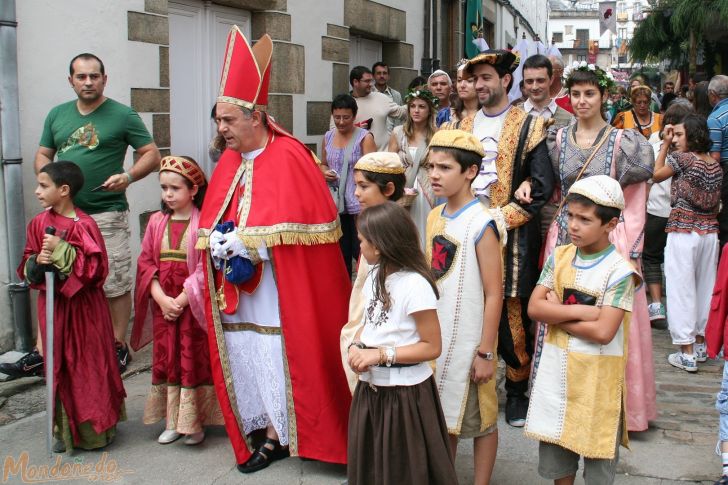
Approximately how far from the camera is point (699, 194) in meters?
5.94

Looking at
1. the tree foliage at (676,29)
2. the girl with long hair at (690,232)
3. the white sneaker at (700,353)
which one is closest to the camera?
the girl with long hair at (690,232)

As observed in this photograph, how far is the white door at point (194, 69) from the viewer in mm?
7312

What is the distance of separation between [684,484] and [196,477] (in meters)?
2.28

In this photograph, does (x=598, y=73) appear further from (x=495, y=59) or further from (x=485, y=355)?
(x=485, y=355)

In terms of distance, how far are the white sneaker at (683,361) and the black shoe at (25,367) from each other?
426 centimetres

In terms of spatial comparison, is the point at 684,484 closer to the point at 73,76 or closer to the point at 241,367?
the point at 241,367

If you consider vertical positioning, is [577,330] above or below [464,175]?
below

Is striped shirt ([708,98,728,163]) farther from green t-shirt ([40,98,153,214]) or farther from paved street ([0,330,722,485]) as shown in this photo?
green t-shirt ([40,98,153,214])

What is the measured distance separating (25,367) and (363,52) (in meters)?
6.68

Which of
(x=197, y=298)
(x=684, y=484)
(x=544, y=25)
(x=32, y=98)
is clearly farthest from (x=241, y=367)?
(x=544, y=25)

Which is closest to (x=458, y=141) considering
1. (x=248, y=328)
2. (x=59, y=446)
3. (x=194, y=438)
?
(x=248, y=328)

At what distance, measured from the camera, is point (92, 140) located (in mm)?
5598

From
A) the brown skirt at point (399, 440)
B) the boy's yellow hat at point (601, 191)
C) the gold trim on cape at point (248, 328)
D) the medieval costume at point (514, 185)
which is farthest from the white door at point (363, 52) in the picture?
the brown skirt at point (399, 440)

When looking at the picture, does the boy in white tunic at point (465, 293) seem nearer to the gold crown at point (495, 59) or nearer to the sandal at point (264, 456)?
the gold crown at point (495, 59)
